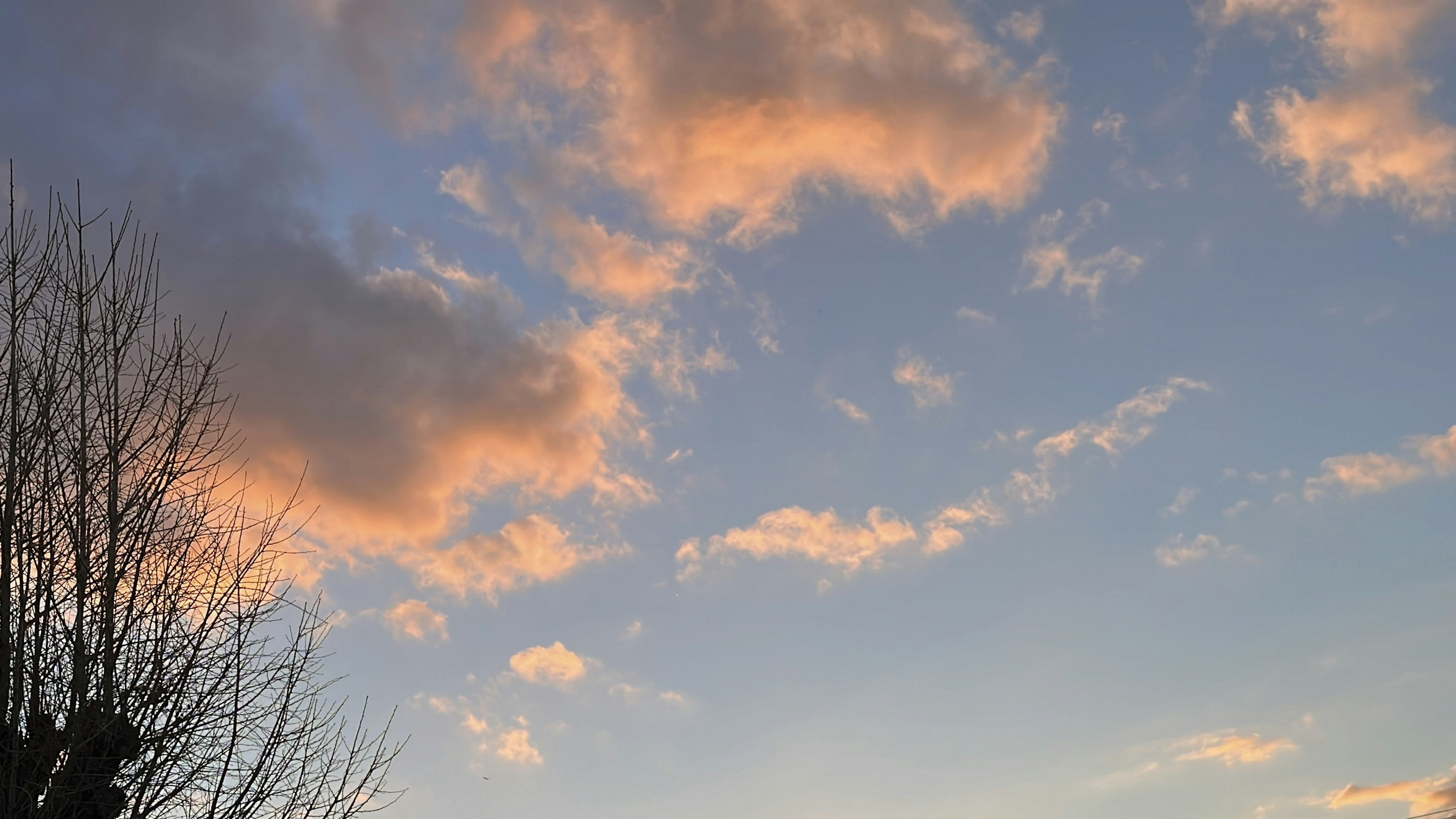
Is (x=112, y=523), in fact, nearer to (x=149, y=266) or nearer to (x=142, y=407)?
(x=142, y=407)

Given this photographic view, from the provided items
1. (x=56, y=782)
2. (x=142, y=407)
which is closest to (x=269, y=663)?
(x=56, y=782)

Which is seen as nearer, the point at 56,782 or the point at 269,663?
the point at 56,782

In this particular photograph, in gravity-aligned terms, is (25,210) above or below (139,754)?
above

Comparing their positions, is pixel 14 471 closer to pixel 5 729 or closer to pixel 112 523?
pixel 112 523

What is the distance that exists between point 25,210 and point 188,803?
4.93 m

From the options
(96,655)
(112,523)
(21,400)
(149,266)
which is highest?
(149,266)

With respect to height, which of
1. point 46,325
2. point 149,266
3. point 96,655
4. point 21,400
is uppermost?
point 149,266

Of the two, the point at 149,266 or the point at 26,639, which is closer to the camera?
the point at 26,639

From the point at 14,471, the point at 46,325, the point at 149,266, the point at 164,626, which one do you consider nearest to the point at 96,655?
the point at 164,626

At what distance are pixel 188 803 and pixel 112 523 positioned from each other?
2.31 meters

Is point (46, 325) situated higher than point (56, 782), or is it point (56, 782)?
point (46, 325)

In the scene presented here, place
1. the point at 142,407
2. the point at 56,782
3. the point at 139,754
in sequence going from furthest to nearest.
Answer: the point at 142,407 < the point at 139,754 < the point at 56,782

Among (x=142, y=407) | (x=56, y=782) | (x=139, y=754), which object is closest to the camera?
(x=56, y=782)

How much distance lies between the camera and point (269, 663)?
8805 millimetres
